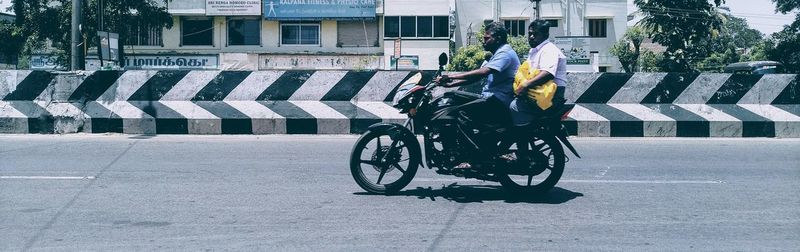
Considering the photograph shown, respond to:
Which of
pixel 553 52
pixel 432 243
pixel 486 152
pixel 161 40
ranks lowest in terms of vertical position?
pixel 432 243

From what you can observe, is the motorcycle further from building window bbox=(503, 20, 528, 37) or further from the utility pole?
building window bbox=(503, 20, 528, 37)

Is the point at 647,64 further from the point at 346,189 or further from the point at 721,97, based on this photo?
the point at 346,189

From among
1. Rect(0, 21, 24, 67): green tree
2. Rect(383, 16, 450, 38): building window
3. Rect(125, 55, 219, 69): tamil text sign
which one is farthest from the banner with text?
Rect(0, 21, 24, 67): green tree

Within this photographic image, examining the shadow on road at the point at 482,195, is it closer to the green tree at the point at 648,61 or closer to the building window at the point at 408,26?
the building window at the point at 408,26

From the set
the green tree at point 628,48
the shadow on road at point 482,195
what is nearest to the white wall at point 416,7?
the green tree at point 628,48

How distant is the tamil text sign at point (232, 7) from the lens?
45625 mm

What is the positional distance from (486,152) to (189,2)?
41.7 m

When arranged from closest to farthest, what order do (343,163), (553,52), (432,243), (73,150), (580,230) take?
(432,243) → (580,230) → (553,52) → (343,163) → (73,150)

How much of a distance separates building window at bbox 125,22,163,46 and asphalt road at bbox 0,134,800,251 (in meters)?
35.7

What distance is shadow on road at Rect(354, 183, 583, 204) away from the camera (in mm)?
6523

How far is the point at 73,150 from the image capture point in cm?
951

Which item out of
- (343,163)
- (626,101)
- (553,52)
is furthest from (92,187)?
(626,101)

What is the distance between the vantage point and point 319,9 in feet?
150

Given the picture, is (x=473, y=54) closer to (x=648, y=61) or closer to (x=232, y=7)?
(x=648, y=61)
